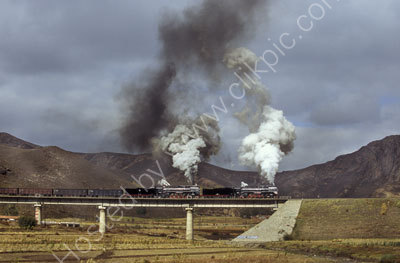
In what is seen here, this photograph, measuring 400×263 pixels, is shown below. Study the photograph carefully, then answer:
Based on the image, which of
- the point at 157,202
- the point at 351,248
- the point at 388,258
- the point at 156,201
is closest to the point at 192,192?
the point at 157,202

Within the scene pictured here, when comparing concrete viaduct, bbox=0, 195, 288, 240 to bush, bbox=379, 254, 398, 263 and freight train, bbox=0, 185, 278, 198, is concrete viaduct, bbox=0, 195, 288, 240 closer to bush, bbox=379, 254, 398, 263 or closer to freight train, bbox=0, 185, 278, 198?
freight train, bbox=0, 185, 278, 198

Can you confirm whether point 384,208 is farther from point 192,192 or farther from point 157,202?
point 157,202

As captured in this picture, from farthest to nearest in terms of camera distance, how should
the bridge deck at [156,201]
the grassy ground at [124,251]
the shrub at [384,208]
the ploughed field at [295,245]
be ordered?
1. the bridge deck at [156,201]
2. the shrub at [384,208]
3. the ploughed field at [295,245]
4. the grassy ground at [124,251]

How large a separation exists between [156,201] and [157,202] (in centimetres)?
43

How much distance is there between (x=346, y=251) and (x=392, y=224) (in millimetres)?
22433

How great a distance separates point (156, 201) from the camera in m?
129

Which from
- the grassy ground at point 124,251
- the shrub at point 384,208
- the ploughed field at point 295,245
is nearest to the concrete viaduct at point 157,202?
the ploughed field at point 295,245

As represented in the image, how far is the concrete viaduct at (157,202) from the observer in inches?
4739

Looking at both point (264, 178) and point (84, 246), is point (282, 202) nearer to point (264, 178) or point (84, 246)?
point (264, 178)

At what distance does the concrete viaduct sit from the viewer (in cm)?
12038

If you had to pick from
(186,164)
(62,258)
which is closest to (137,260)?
(62,258)

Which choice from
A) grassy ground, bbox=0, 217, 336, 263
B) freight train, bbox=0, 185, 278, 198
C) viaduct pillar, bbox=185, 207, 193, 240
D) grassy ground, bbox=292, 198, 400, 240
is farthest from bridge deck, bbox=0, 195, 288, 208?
grassy ground, bbox=0, 217, 336, 263

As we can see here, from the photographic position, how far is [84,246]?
298 feet

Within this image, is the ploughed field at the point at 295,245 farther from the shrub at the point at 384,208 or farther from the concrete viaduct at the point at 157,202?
the concrete viaduct at the point at 157,202
